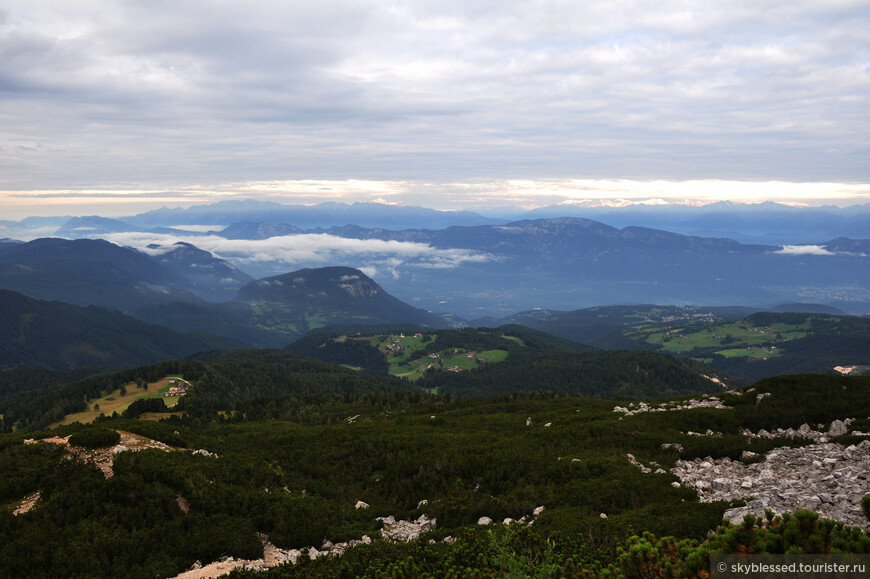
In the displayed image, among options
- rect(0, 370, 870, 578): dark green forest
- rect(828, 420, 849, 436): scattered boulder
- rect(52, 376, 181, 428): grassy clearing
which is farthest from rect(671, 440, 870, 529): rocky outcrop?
rect(52, 376, 181, 428): grassy clearing

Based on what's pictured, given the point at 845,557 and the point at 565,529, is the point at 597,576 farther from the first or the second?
the point at 565,529

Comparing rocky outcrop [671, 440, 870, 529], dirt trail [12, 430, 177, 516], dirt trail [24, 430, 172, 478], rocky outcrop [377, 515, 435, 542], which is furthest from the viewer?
dirt trail [24, 430, 172, 478]

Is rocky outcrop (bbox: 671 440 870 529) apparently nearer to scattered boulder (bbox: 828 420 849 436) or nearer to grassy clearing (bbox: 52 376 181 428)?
scattered boulder (bbox: 828 420 849 436)

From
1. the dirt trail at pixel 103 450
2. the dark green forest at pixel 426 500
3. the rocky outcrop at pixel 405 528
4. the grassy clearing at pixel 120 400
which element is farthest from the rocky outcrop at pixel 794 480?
the grassy clearing at pixel 120 400

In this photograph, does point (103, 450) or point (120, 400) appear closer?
point (103, 450)

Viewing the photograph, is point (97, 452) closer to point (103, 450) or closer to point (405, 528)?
point (103, 450)

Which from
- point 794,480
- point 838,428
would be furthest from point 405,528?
point 838,428
